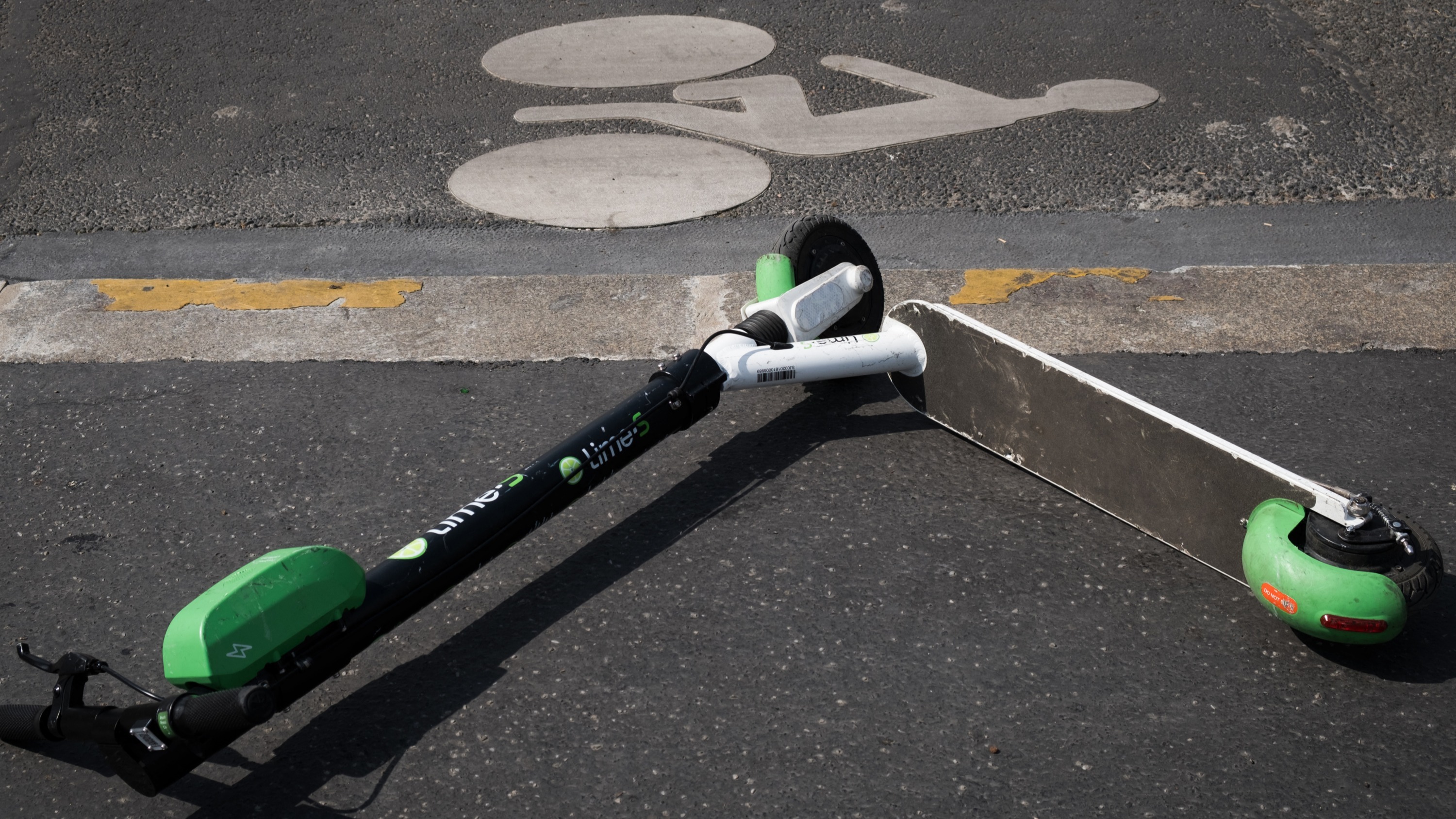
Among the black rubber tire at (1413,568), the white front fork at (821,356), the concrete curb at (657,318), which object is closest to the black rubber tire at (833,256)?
the white front fork at (821,356)

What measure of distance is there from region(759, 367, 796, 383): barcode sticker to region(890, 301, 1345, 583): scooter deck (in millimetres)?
363

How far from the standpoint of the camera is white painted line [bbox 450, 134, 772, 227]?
509cm

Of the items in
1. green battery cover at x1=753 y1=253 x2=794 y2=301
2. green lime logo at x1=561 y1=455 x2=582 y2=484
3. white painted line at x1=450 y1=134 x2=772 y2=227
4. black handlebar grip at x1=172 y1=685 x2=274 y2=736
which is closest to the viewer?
black handlebar grip at x1=172 y1=685 x2=274 y2=736

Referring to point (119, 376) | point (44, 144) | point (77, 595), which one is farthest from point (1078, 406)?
point (44, 144)

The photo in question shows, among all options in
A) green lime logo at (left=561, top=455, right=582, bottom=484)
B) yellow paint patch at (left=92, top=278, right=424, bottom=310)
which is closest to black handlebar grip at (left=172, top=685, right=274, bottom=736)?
green lime logo at (left=561, top=455, right=582, bottom=484)

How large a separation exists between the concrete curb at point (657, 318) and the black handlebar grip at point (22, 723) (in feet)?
5.97

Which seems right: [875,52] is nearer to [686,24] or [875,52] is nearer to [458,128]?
[686,24]

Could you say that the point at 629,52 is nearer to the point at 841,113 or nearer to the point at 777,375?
the point at 841,113

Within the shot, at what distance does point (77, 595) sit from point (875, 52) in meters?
5.01

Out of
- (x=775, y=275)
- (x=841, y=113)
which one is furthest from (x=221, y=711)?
(x=841, y=113)

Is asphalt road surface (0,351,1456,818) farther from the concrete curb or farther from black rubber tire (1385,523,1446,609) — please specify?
black rubber tire (1385,523,1446,609)

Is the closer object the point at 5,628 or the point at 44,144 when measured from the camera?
the point at 5,628

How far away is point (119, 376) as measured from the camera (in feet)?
13.2

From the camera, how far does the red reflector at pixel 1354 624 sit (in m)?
2.52
